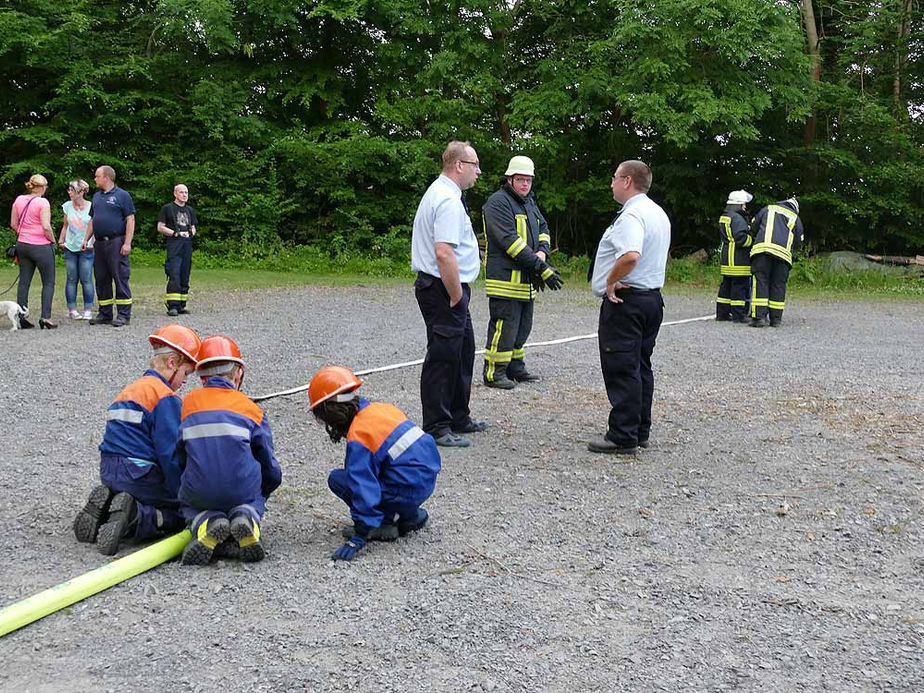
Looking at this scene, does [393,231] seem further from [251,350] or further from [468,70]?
[251,350]

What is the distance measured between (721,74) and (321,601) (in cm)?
1933

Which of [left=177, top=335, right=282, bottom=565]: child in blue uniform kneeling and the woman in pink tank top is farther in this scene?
the woman in pink tank top

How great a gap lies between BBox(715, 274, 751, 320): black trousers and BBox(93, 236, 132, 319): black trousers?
800 centimetres

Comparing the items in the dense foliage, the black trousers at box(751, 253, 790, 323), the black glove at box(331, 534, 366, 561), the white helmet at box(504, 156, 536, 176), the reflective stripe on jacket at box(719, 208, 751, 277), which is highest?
the dense foliage

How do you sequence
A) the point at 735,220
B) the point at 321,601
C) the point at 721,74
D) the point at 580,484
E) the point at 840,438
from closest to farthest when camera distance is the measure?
the point at 321,601 → the point at 580,484 → the point at 840,438 → the point at 735,220 → the point at 721,74

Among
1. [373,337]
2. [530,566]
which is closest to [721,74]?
[373,337]

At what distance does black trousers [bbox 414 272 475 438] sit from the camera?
657cm

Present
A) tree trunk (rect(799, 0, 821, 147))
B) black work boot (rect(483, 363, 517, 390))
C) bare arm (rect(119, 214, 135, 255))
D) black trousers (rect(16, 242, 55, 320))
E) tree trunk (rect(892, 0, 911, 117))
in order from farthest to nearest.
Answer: tree trunk (rect(799, 0, 821, 147)), tree trunk (rect(892, 0, 911, 117)), bare arm (rect(119, 214, 135, 255)), black trousers (rect(16, 242, 55, 320)), black work boot (rect(483, 363, 517, 390))

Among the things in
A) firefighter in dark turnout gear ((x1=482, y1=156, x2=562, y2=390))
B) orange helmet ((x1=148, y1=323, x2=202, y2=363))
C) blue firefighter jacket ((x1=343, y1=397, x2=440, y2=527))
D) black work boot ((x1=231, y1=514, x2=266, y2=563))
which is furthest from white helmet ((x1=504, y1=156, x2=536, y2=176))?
black work boot ((x1=231, y1=514, x2=266, y2=563))

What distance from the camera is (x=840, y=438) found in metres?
6.94

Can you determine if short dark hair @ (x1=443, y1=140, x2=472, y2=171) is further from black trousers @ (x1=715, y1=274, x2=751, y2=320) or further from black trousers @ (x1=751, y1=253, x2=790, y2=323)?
black trousers @ (x1=715, y1=274, x2=751, y2=320)

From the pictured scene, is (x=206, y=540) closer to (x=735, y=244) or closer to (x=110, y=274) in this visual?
(x=110, y=274)

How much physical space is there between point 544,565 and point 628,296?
2.43 meters

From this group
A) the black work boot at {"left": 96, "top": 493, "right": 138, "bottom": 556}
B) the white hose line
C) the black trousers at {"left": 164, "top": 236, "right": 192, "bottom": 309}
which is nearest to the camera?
the black work boot at {"left": 96, "top": 493, "right": 138, "bottom": 556}
